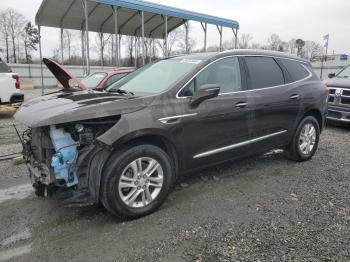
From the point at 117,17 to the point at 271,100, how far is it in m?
15.9

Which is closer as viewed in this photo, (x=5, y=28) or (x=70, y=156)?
(x=70, y=156)

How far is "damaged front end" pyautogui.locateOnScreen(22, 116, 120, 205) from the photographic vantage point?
120 inches

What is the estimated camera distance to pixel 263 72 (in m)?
4.57

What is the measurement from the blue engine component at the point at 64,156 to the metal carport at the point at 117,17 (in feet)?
38.1

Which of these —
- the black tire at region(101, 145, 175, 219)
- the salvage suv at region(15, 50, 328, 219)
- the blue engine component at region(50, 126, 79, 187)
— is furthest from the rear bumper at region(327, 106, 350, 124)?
the blue engine component at region(50, 126, 79, 187)

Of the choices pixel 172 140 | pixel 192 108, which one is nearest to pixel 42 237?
pixel 172 140

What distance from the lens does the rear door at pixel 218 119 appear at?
3668 millimetres

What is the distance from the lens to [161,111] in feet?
11.1

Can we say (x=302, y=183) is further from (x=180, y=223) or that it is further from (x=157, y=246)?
(x=157, y=246)

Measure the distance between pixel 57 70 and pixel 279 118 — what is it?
131 inches

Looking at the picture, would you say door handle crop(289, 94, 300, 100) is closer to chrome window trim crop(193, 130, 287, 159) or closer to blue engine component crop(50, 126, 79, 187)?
chrome window trim crop(193, 130, 287, 159)

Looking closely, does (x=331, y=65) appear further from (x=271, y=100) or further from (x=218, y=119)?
(x=218, y=119)

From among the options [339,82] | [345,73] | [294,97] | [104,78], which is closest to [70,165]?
[294,97]

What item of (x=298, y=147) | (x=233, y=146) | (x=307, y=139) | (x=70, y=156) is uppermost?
(x=70, y=156)
